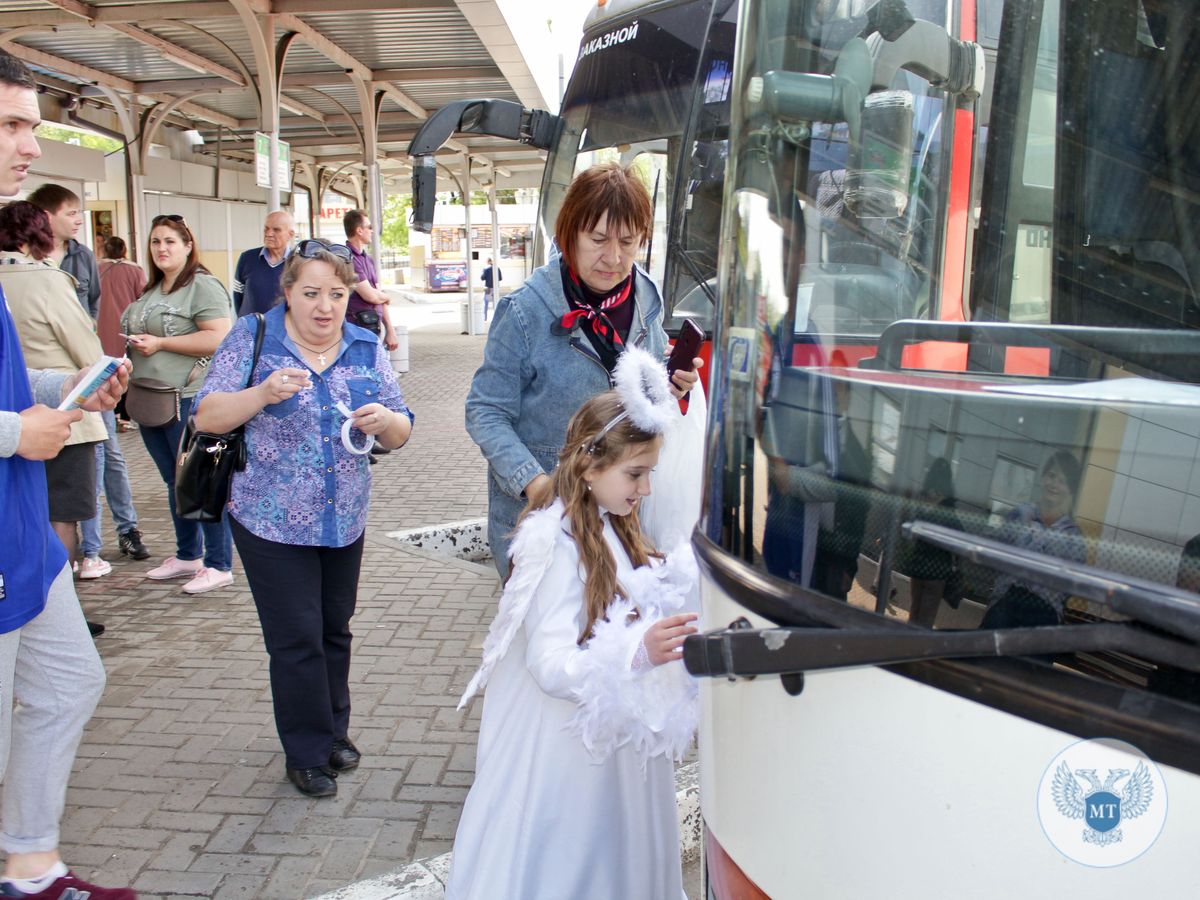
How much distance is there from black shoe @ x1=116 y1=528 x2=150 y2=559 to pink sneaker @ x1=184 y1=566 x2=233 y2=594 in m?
0.76

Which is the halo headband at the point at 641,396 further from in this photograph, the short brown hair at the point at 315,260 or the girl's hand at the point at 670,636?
the short brown hair at the point at 315,260

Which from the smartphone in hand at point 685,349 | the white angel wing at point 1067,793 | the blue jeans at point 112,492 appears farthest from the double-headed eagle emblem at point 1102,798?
the blue jeans at point 112,492

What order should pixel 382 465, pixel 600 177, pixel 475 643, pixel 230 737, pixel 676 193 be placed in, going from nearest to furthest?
1. pixel 600 177
2. pixel 230 737
3. pixel 475 643
4. pixel 676 193
5. pixel 382 465

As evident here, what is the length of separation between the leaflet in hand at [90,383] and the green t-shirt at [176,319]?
2851 mm

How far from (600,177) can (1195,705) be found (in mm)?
2074

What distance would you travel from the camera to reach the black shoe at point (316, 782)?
140 inches

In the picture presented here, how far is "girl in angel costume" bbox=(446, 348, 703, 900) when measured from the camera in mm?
2258

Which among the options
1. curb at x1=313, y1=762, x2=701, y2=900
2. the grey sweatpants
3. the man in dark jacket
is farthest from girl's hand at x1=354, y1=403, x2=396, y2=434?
the man in dark jacket

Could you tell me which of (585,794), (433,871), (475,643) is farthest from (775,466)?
(475,643)

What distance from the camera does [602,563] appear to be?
2.37 m

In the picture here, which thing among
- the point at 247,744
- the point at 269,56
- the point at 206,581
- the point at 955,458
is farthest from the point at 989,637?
the point at 269,56

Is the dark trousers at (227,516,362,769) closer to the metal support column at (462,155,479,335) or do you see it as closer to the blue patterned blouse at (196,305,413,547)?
the blue patterned blouse at (196,305,413,547)

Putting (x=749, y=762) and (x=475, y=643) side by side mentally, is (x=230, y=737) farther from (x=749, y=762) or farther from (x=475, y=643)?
(x=749, y=762)

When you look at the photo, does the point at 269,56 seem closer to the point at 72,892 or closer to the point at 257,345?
the point at 257,345
